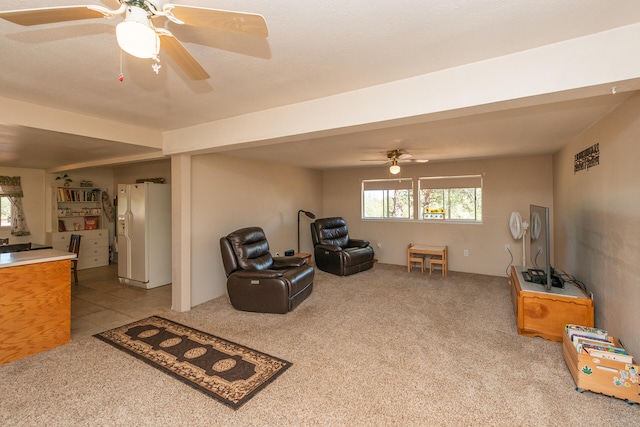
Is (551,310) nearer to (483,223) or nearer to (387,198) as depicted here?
(483,223)

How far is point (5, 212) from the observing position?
564cm

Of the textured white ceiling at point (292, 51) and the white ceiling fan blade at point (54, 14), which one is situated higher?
the textured white ceiling at point (292, 51)

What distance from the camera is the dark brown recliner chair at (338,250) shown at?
5.50 m

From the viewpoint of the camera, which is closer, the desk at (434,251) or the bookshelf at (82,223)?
the desk at (434,251)

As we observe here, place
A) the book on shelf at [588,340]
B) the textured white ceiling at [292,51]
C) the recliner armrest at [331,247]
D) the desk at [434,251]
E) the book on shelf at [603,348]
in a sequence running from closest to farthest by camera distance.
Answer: the textured white ceiling at [292,51] < the book on shelf at [603,348] < the book on shelf at [588,340] < the desk at [434,251] < the recliner armrest at [331,247]

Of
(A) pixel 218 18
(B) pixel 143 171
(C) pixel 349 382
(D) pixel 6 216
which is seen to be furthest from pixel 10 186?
(C) pixel 349 382

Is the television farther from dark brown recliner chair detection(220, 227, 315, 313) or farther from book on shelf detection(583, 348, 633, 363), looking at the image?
dark brown recliner chair detection(220, 227, 315, 313)

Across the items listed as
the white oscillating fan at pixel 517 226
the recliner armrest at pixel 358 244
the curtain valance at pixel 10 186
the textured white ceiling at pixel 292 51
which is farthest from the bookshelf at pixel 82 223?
the white oscillating fan at pixel 517 226

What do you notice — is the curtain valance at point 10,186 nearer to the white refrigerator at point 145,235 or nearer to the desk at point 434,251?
the white refrigerator at point 145,235

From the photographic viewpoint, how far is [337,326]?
3.29 metres

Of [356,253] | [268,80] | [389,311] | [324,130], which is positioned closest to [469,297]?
[389,311]

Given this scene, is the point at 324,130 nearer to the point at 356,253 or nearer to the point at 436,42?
the point at 436,42

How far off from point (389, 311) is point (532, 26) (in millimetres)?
3170

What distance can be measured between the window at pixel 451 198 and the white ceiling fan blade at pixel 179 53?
5.36 meters
